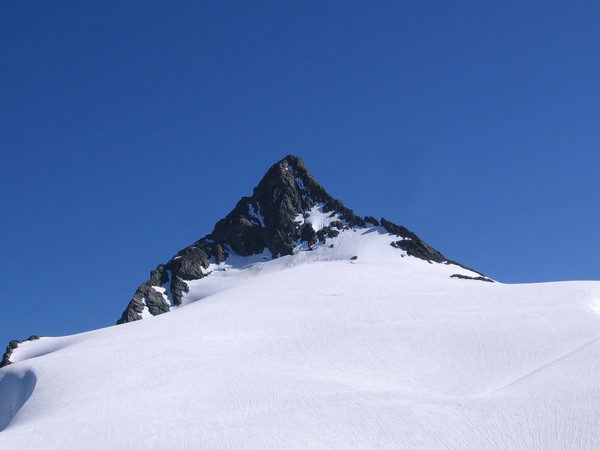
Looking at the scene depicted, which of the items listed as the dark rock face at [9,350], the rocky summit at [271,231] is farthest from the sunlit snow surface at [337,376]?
the rocky summit at [271,231]

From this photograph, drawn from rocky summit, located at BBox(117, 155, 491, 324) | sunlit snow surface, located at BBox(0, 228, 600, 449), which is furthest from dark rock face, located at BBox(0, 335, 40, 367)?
rocky summit, located at BBox(117, 155, 491, 324)

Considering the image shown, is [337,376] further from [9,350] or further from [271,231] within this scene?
[271,231]

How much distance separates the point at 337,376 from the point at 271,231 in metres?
77.8

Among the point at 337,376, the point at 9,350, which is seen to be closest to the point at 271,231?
the point at 9,350

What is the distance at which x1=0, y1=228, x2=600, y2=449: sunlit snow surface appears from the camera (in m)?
31.3

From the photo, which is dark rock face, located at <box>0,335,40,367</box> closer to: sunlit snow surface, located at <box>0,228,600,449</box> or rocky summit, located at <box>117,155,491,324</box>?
sunlit snow surface, located at <box>0,228,600,449</box>

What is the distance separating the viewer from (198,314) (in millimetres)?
62750

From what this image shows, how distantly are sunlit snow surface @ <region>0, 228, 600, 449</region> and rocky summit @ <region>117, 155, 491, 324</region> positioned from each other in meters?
31.6

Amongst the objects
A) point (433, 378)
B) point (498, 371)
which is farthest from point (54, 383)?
point (498, 371)

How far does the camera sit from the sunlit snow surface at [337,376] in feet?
103

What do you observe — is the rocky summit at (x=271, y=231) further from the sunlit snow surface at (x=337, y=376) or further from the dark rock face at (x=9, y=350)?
the sunlit snow surface at (x=337, y=376)

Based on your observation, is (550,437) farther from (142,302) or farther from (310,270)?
(142,302)

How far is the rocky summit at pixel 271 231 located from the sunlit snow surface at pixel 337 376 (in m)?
31.6

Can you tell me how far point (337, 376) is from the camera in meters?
41.5
